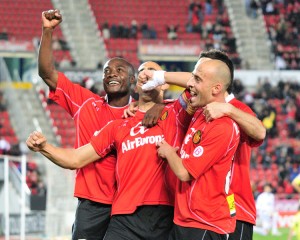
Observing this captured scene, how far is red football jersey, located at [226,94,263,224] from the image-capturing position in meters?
7.39

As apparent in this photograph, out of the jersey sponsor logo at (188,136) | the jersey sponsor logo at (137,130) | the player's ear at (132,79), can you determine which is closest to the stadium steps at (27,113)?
the player's ear at (132,79)

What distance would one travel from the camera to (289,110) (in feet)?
108

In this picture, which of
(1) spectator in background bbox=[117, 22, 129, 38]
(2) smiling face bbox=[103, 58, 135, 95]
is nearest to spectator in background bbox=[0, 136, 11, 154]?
(1) spectator in background bbox=[117, 22, 129, 38]

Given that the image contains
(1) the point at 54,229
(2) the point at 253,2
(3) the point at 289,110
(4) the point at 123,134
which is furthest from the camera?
(2) the point at 253,2

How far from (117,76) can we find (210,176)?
1.62 m

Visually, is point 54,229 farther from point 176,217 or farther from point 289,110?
point 289,110

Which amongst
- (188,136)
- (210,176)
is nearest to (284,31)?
(188,136)

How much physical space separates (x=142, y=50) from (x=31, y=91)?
23.2 ft

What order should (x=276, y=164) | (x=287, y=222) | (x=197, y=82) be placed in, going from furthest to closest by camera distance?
(x=276, y=164) → (x=287, y=222) → (x=197, y=82)

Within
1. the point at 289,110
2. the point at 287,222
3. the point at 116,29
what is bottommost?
the point at 287,222

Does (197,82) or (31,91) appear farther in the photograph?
(31,91)

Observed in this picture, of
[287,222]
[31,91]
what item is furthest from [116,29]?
[287,222]

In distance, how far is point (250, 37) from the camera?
36906 millimetres

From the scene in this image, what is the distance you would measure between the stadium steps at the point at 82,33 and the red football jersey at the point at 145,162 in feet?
83.7
